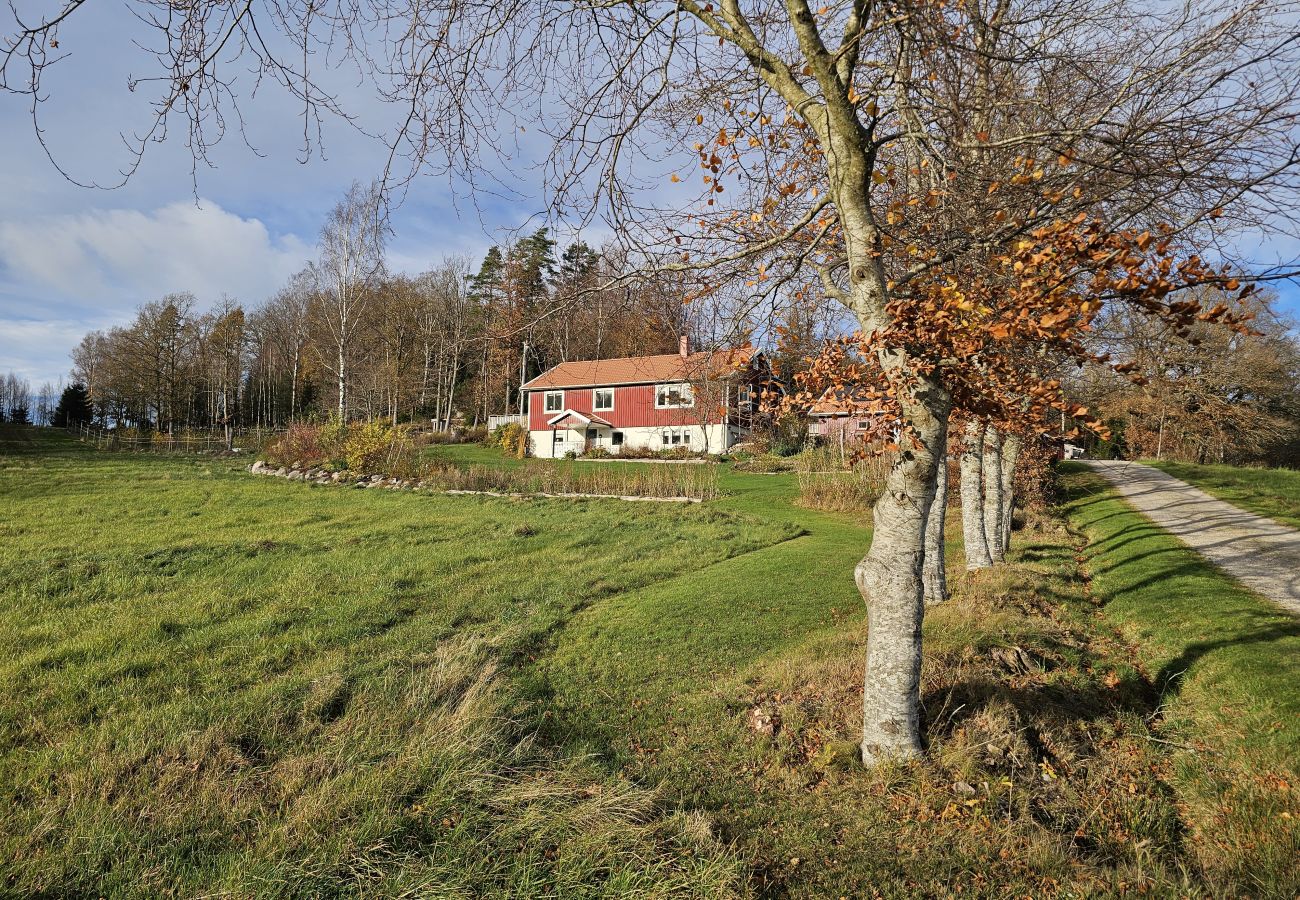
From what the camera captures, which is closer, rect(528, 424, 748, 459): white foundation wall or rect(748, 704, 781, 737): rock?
rect(748, 704, 781, 737): rock

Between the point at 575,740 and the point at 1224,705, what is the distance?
5.10 meters

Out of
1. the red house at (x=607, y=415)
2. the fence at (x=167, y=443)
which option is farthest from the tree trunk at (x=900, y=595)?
the fence at (x=167, y=443)

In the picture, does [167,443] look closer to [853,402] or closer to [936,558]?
[936,558]

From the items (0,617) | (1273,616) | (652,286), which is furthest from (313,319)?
(1273,616)

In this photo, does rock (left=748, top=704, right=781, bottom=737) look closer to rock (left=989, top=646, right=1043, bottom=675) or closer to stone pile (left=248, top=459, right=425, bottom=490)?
rock (left=989, top=646, right=1043, bottom=675)

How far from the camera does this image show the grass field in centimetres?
284

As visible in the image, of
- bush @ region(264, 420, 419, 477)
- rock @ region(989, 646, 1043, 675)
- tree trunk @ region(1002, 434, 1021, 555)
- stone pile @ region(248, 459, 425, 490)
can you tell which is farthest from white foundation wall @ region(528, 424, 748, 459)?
rock @ region(989, 646, 1043, 675)

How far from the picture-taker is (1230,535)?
11039 mm

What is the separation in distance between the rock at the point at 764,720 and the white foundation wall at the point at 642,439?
1103 inches

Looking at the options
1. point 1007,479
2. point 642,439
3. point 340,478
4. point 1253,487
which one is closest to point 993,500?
point 1007,479

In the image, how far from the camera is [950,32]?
3209 millimetres

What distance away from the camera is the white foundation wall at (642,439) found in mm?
33531

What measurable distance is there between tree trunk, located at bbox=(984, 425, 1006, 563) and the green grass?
22.1 feet

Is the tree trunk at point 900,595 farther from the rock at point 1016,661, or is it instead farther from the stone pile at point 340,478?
the stone pile at point 340,478
